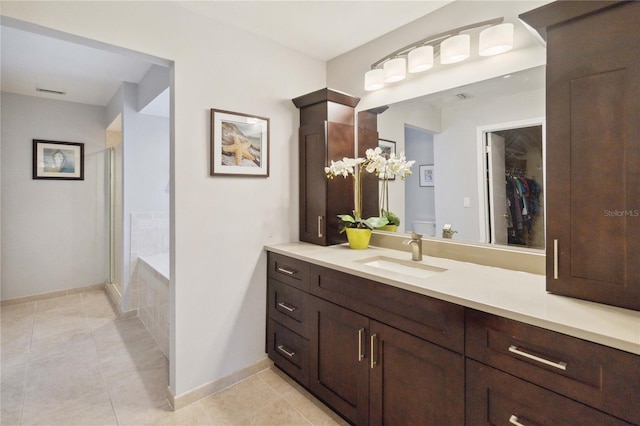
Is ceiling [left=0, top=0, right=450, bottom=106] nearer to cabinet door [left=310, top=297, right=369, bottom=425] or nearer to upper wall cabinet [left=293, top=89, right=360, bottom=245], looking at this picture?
upper wall cabinet [left=293, top=89, right=360, bottom=245]

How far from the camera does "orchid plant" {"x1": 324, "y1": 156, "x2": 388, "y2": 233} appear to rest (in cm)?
225

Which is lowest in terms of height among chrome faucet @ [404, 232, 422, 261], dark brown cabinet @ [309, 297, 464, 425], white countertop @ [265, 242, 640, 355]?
dark brown cabinet @ [309, 297, 464, 425]

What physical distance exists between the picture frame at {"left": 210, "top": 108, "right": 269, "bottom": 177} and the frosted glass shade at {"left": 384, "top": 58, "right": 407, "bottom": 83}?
0.96 meters

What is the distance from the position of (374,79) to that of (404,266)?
1.39 m

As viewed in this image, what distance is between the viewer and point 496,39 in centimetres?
168

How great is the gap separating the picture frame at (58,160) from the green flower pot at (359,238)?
4.05 m

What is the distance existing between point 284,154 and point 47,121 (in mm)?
3564

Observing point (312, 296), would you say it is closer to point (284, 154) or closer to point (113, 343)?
point (284, 154)

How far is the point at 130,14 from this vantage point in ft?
5.83

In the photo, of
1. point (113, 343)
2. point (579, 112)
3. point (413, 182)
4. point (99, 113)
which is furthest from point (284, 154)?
point (99, 113)

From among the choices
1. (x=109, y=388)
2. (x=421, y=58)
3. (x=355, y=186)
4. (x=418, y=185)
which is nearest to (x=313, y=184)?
(x=355, y=186)

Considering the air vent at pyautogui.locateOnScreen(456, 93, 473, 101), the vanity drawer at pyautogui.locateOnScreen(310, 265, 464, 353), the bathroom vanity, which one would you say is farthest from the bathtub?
the air vent at pyautogui.locateOnScreen(456, 93, 473, 101)

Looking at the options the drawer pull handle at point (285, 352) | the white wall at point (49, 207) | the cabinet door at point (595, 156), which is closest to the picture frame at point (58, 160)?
the white wall at point (49, 207)

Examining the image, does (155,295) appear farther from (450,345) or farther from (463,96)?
(463,96)
